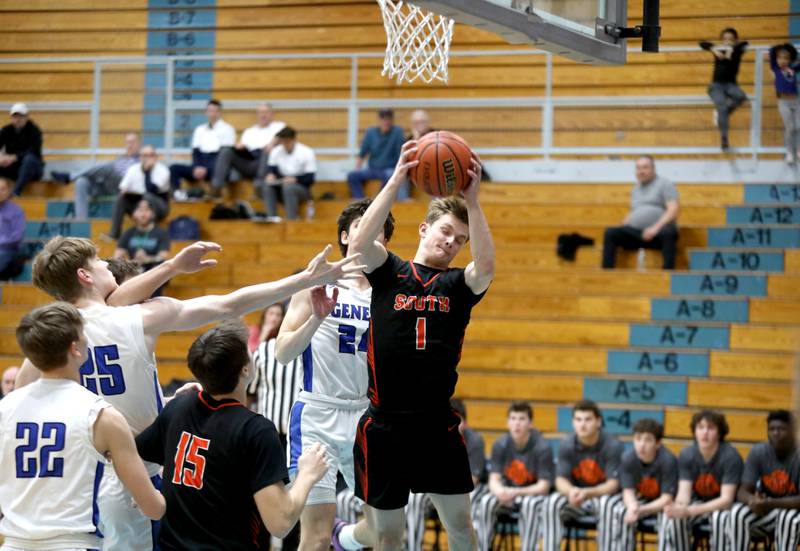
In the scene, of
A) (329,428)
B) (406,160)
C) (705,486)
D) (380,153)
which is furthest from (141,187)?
(406,160)

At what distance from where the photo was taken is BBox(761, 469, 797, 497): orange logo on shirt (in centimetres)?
951

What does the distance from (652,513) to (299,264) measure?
568 centimetres

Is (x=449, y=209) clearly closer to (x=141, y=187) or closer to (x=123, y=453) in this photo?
(x=123, y=453)

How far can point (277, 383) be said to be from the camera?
947 centimetres

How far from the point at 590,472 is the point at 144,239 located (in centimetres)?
647

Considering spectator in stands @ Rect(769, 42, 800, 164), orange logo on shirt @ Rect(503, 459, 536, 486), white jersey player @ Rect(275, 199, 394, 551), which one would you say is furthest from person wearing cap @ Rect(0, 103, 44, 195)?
white jersey player @ Rect(275, 199, 394, 551)

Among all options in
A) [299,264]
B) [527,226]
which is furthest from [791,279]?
[299,264]

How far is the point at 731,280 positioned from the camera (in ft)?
41.9

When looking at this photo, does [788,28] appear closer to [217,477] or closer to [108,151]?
[108,151]

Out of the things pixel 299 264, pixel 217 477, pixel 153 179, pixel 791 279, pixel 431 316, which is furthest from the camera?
pixel 153 179

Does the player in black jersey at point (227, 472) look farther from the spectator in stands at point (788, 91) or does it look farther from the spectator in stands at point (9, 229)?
the spectator in stands at point (9, 229)

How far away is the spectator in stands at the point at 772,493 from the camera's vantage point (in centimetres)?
929

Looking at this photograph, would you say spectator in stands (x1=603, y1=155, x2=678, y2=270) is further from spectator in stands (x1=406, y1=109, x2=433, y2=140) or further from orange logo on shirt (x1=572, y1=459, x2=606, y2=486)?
orange logo on shirt (x1=572, y1=459, x2=606, y2=486)

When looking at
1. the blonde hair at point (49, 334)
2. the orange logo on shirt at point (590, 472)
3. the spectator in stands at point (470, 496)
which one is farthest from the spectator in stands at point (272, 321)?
the blonde hair at point (49, 334)
